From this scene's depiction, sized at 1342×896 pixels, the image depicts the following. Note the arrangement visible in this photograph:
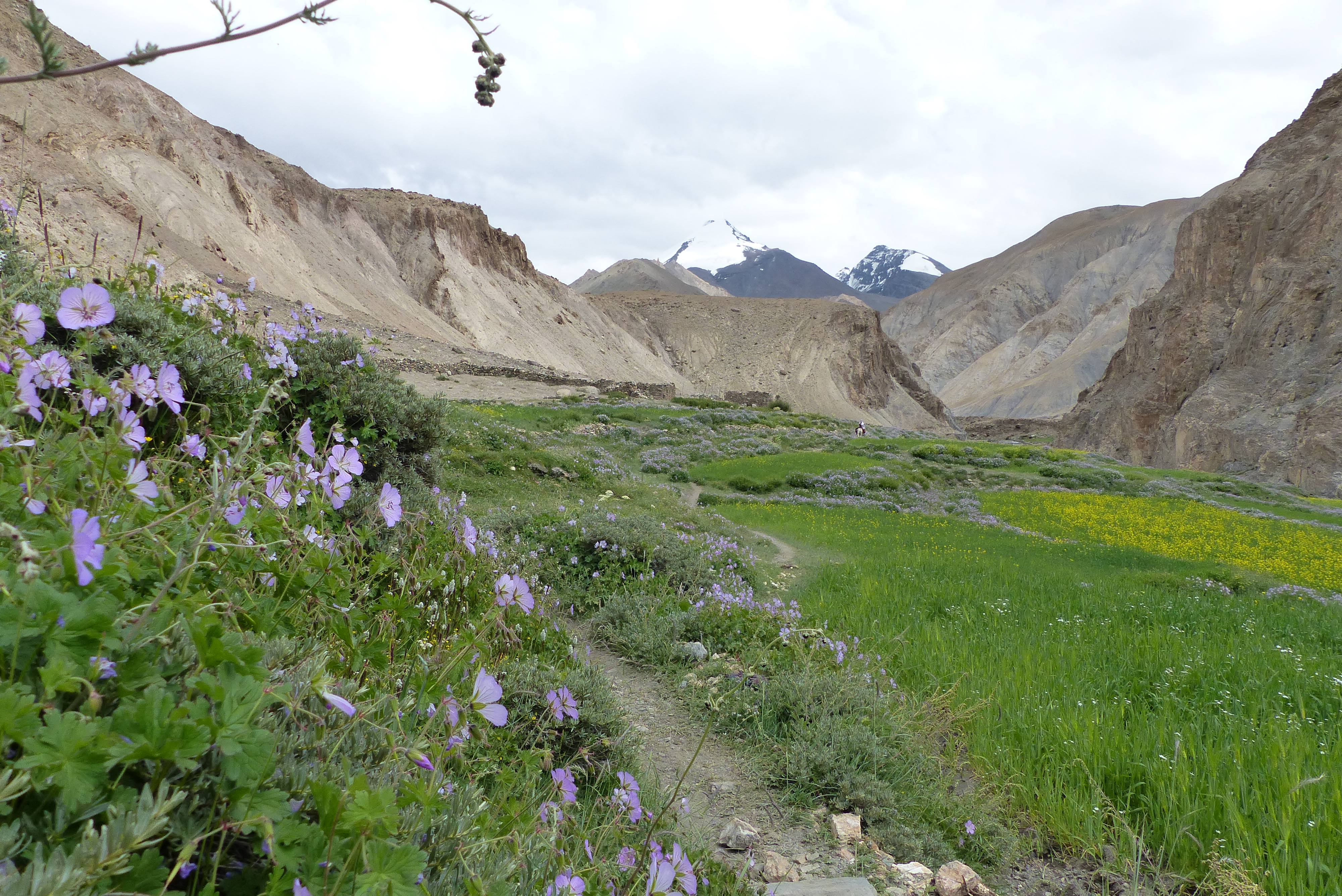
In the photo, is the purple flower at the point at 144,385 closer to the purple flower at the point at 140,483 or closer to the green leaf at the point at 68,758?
the purple flower at the point at 140,483

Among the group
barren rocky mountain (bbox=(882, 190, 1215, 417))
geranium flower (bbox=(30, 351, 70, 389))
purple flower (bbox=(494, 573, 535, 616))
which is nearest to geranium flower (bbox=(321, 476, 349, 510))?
purple flower (bbox=(494, 573, 535, 616))

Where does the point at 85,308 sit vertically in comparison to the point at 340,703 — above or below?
above

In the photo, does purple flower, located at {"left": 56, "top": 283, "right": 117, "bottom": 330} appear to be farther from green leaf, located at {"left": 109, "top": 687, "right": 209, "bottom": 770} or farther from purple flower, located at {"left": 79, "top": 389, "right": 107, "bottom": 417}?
green leaf, located at {"left": 109, "top": 687, "right": 209, "bottom": 770}

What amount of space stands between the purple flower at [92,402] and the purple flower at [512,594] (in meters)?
1.08

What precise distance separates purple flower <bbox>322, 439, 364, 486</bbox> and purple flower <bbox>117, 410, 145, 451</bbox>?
44cm

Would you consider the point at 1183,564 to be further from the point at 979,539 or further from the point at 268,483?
the point at 268,483

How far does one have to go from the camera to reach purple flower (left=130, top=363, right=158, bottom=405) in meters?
1.71

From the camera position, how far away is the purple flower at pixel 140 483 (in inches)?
58.0

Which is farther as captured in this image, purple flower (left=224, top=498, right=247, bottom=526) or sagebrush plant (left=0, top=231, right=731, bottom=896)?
purple flower (left=224, top=498, right=247, bottom=526)

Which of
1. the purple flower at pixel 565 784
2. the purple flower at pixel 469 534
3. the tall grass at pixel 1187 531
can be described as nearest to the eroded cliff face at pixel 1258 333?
the tall grass at pixel 1187 531

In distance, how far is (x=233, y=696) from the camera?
1.04m

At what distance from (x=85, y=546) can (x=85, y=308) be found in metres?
1.13

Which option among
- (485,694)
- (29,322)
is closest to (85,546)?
(485,694)

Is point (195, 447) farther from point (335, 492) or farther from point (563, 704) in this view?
point (563, 704)
